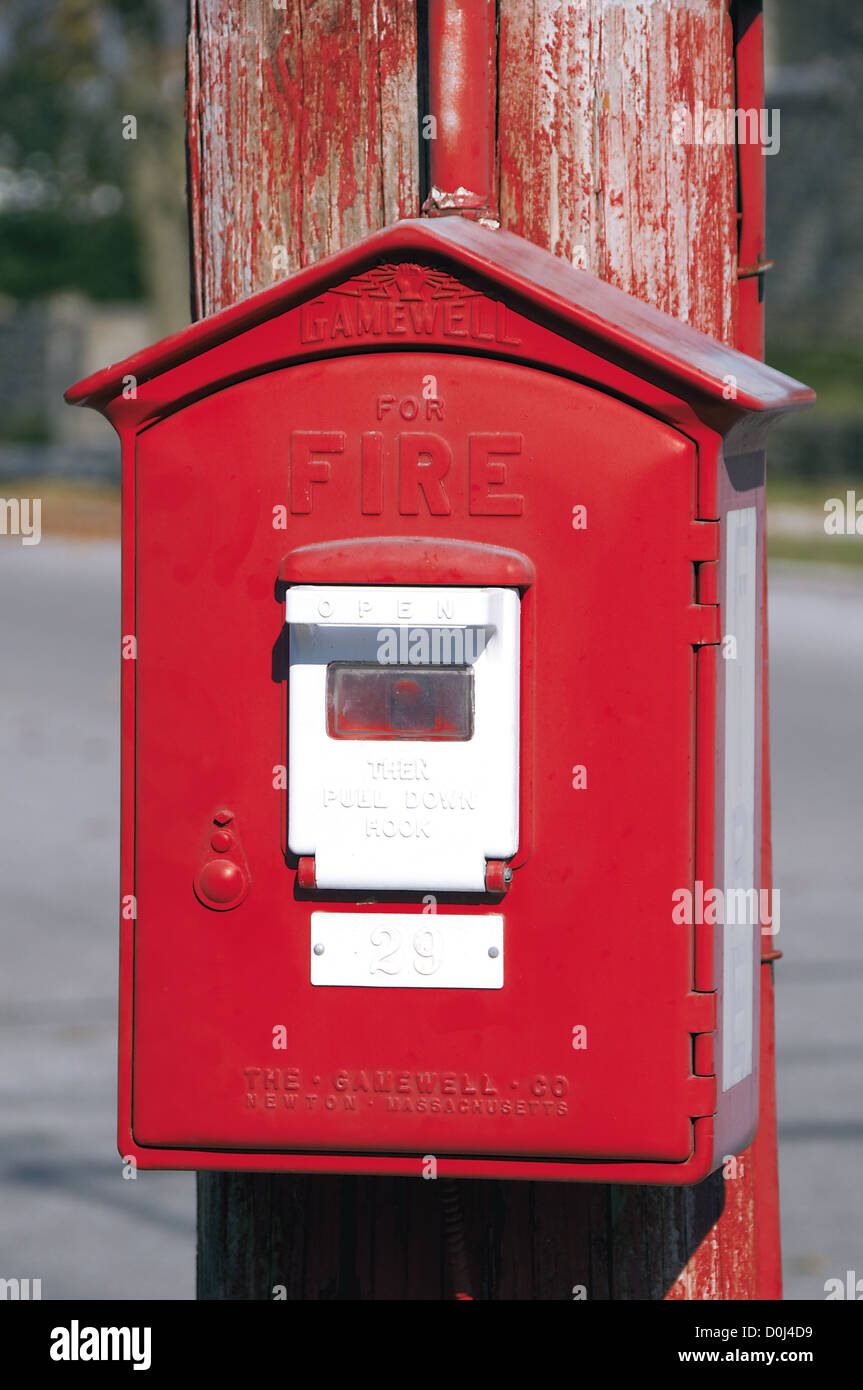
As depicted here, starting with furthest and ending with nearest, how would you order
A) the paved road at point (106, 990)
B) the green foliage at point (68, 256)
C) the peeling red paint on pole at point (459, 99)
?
the green foliage at point (68, 256), the paved road at point (106, 990), the peeling red paint on pole at point (459, 99)

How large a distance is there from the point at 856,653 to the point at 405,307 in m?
9.22

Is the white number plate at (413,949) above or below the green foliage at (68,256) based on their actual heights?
below

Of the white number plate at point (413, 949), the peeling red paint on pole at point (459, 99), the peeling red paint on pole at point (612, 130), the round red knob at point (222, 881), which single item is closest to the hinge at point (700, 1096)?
the white number plate at point (413, 949)

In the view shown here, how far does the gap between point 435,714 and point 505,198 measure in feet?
1.95

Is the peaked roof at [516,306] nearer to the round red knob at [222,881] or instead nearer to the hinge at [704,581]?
the hinge at [704,581]

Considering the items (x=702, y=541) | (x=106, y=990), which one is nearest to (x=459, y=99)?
(x=702, y=541)

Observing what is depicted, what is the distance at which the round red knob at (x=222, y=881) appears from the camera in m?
1.93

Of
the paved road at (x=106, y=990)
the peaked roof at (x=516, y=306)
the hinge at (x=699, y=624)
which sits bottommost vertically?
the paved road at (x=106, y=990)

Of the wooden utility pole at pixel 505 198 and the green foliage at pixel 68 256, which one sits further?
the green foliage at pixel 68 256

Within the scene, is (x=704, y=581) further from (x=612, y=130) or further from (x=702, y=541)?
(x=612, y=130)

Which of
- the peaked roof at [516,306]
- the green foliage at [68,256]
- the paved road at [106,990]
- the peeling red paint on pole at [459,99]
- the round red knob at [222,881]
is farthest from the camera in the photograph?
the green foliage at [68,256]

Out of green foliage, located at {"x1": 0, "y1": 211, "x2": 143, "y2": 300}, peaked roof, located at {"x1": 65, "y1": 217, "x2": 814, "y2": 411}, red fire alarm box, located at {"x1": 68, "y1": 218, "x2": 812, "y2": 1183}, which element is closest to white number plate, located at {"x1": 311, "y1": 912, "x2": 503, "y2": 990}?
red fire alarm box, located at {"x1": 68, "y1": 218, "x2": 812, "y2": 1183}

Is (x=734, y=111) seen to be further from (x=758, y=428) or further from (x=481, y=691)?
(x=481, y=691)

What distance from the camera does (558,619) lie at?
1.88m
